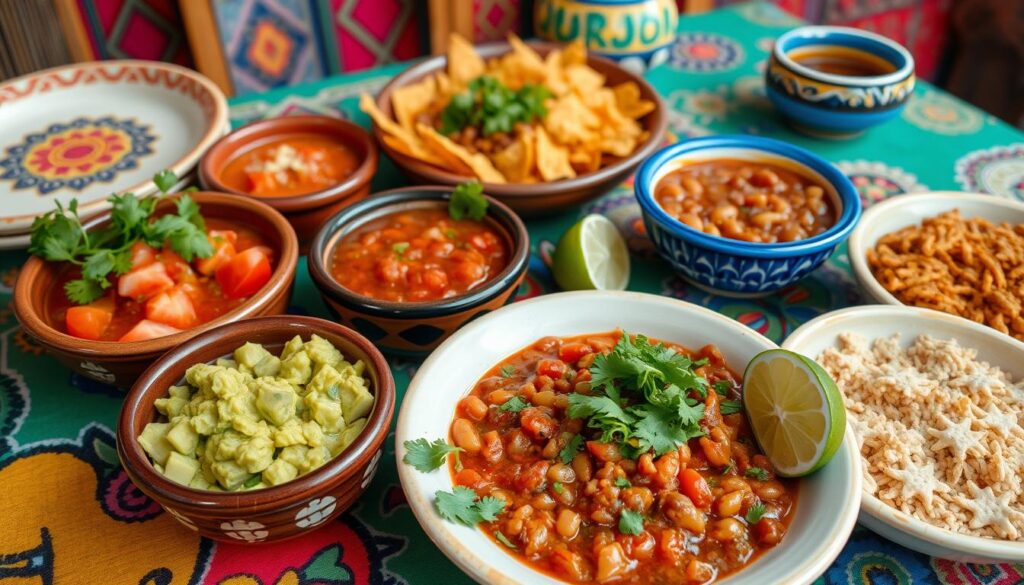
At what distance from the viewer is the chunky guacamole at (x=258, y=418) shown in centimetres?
169

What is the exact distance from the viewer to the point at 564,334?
2.22 m

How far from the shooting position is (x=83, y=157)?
10.0 feet

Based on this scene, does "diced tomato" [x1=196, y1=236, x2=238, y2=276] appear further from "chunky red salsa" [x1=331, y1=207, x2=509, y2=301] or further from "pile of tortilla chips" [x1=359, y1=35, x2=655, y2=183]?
"pile of tortilla chips" [x1=359, y1=35, x2=655, y2=183]

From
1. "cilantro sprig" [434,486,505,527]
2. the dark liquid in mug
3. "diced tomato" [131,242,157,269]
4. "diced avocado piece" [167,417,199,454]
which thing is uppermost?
the dark liquid in mug

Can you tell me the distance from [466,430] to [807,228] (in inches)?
56.8

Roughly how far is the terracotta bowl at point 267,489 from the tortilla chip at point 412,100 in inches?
56.0

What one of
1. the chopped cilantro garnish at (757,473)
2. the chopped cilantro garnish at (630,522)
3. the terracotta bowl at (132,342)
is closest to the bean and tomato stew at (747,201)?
the chopped cilantro garnish at (757,473)

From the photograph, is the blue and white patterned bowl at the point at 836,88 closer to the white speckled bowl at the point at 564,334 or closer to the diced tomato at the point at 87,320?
the white speckled bowl at the point at 564,334

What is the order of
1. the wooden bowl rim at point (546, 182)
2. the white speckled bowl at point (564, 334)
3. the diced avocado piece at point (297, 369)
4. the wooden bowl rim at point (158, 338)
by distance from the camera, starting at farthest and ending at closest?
the wooden bowl rim at point (546, 182)
the wooden bowl rim at point (158, 338)
the diced avocado piece at point (297, 369)
the white speckled bowl at point (564, 334)

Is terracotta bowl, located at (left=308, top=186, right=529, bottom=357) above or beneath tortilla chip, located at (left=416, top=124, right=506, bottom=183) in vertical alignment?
beneath

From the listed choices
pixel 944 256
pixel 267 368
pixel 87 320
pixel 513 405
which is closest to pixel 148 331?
pixel 87 320

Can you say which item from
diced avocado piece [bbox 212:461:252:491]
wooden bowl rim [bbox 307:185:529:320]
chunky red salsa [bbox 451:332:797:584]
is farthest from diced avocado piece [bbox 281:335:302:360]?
chunky red salsa [bbox 451:332:797:584]

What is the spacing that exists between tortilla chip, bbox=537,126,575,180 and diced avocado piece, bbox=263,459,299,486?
1.55 metres

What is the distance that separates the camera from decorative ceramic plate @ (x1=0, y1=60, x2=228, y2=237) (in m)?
2.86
